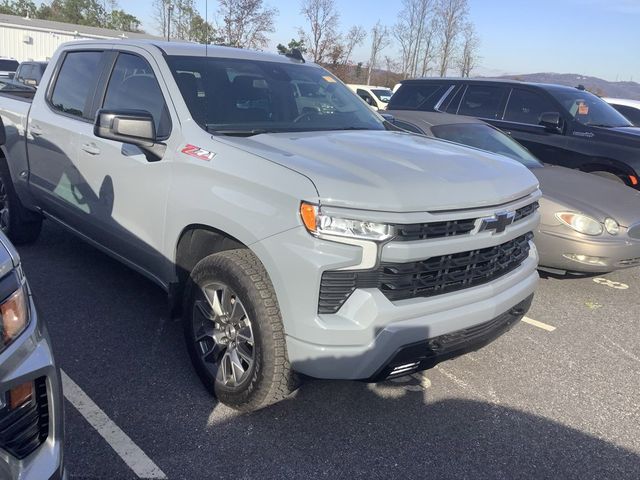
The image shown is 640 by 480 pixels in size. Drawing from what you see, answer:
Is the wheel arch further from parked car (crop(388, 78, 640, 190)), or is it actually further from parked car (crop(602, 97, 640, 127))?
parked car (crop(602, 97, 640, 127))

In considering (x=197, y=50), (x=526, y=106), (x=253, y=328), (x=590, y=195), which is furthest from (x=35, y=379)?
(x=526, y=106)

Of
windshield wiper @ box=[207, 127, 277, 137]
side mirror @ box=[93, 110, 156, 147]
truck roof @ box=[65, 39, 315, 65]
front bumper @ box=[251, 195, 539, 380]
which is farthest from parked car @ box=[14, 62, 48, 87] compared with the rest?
front bumper @ box=[251, 195, 539, 380]

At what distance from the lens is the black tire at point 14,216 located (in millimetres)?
5289

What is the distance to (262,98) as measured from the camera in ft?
12.5

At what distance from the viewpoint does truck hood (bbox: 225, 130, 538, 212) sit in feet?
8.43

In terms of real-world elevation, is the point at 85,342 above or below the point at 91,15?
below

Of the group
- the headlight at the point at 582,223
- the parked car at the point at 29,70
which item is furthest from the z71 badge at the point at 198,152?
the parked car at the point at 29,70

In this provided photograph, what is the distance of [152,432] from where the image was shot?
2883mm

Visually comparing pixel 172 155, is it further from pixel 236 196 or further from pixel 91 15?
pixel 91 15

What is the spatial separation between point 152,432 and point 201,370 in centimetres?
45

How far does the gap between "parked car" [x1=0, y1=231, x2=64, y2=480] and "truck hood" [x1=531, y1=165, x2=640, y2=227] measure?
4.37 m

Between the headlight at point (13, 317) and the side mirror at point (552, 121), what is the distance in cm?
699

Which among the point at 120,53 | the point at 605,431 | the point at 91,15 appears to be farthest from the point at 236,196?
the point at 91,15

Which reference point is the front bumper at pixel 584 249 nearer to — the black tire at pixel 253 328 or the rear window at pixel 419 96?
the black tire at pixel 253 328
